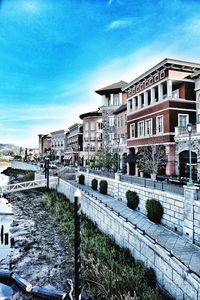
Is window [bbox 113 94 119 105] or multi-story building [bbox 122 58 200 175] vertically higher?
window [bbox 113 94 119 105]

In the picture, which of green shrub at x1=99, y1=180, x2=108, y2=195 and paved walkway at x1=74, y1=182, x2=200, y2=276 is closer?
paved walkway at x1=74, y1=182, x2=200, y2=276

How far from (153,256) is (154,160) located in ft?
50.4

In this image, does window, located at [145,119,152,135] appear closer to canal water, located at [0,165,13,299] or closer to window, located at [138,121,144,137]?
window, located at [138,121,144,137]

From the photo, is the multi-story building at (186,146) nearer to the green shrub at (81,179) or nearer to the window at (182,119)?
the window at (182,119)

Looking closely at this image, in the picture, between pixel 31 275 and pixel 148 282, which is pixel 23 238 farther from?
pixel 148 282

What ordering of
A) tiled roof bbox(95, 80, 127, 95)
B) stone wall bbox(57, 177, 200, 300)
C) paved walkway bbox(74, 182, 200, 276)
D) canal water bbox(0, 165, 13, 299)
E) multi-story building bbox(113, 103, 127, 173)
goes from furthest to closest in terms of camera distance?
tiled roof bbox(95, 80, 127, 95), multi-story building bbox(113, 103, 127, 173), canal water bbox(0, 165, 13, 299), paved walkway bbox(74, 182, 200, 276), stone wall bbox(57, 177, 200, 300)

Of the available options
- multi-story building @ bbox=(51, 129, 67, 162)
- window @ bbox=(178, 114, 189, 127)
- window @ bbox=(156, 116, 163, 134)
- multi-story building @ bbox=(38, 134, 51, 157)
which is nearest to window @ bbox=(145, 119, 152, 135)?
window @ bbox=(156, 116, 163, 134)

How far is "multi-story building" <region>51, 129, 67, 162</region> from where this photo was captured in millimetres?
87188

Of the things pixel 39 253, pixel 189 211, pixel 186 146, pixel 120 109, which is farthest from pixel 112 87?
pixel 189 211

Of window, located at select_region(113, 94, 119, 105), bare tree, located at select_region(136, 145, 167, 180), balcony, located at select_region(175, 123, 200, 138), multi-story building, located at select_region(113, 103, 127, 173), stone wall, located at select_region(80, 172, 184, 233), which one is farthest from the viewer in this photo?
window, located at select_region(113, 94, 119, 105)

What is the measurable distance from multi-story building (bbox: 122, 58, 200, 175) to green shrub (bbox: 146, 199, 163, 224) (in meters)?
11.4

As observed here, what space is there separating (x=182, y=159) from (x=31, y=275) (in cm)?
1883

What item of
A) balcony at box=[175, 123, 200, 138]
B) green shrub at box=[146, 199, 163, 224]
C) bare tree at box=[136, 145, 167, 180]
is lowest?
green shrub at box=[146, 199, 163, 224]

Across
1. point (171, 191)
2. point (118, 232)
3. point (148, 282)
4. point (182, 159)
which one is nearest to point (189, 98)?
point (182, 159)
